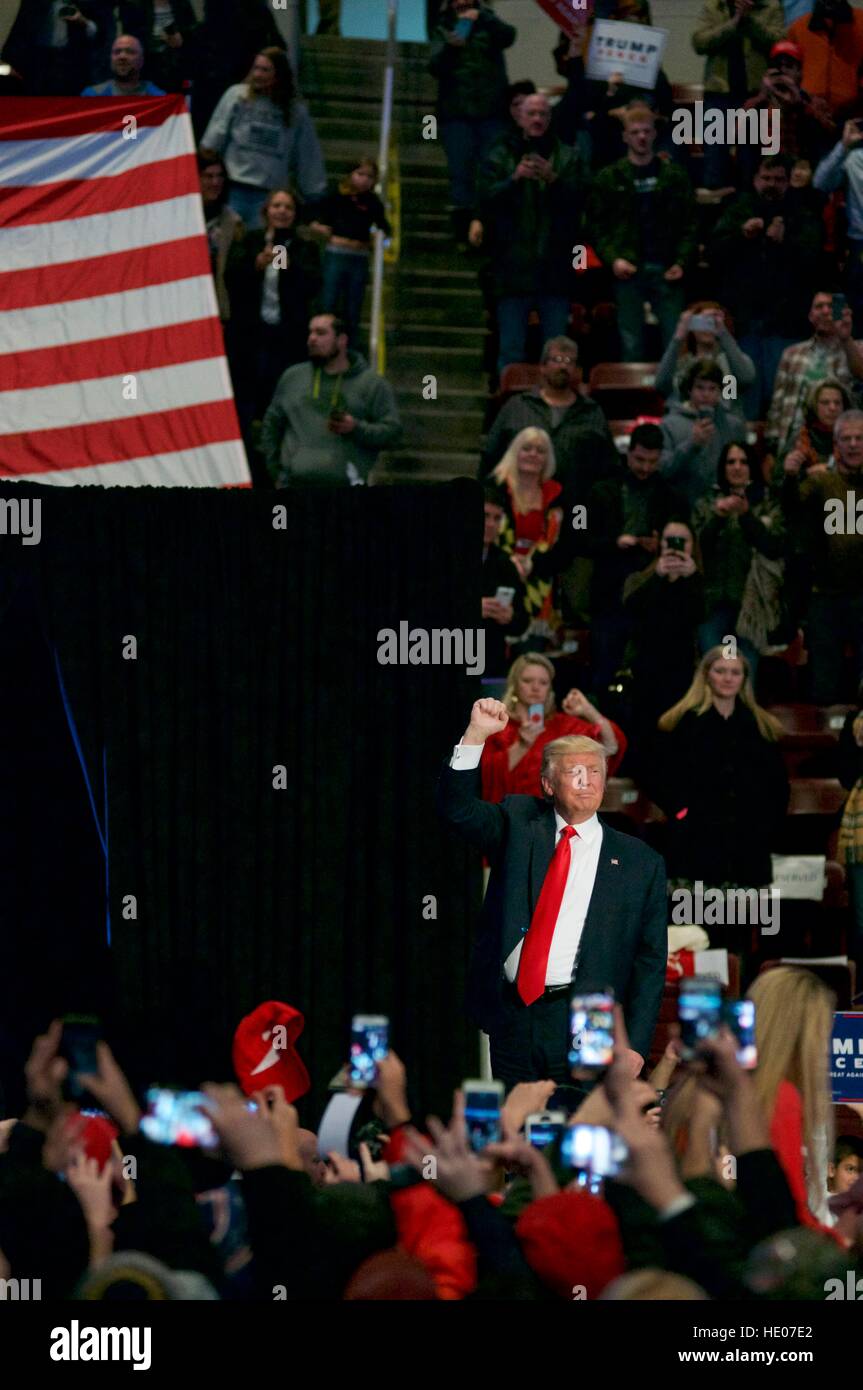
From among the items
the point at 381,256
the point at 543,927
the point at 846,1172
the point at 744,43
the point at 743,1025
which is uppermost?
the point at 744,43

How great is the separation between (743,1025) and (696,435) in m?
6.80

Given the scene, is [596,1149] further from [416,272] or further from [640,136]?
[416,272]

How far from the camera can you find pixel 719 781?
9211mm

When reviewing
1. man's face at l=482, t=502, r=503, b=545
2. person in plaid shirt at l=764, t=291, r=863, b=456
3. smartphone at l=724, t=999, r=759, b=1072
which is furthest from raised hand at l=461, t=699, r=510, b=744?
person in plaid shirt at l=764, t=291, r=863, b=456

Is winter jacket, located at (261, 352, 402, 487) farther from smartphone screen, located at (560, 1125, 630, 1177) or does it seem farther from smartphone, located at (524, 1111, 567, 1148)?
smartphone screen, located at (560, 1125, 630, 1177)

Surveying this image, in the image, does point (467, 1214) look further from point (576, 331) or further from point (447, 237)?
point (447, 237)

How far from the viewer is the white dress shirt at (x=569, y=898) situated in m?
6.56

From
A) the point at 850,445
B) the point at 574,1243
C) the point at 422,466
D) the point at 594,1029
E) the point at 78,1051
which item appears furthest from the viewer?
the point at 422,466

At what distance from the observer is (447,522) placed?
794 centimetres

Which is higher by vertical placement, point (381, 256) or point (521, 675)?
point (381, 256)

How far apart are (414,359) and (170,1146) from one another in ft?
28.4

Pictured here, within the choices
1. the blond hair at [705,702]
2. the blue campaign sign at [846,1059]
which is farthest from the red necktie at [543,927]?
the blond hair at [705,702]

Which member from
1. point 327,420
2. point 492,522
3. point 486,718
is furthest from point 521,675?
point 486,718

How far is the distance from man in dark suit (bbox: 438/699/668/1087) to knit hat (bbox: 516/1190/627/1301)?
243 centimetres
